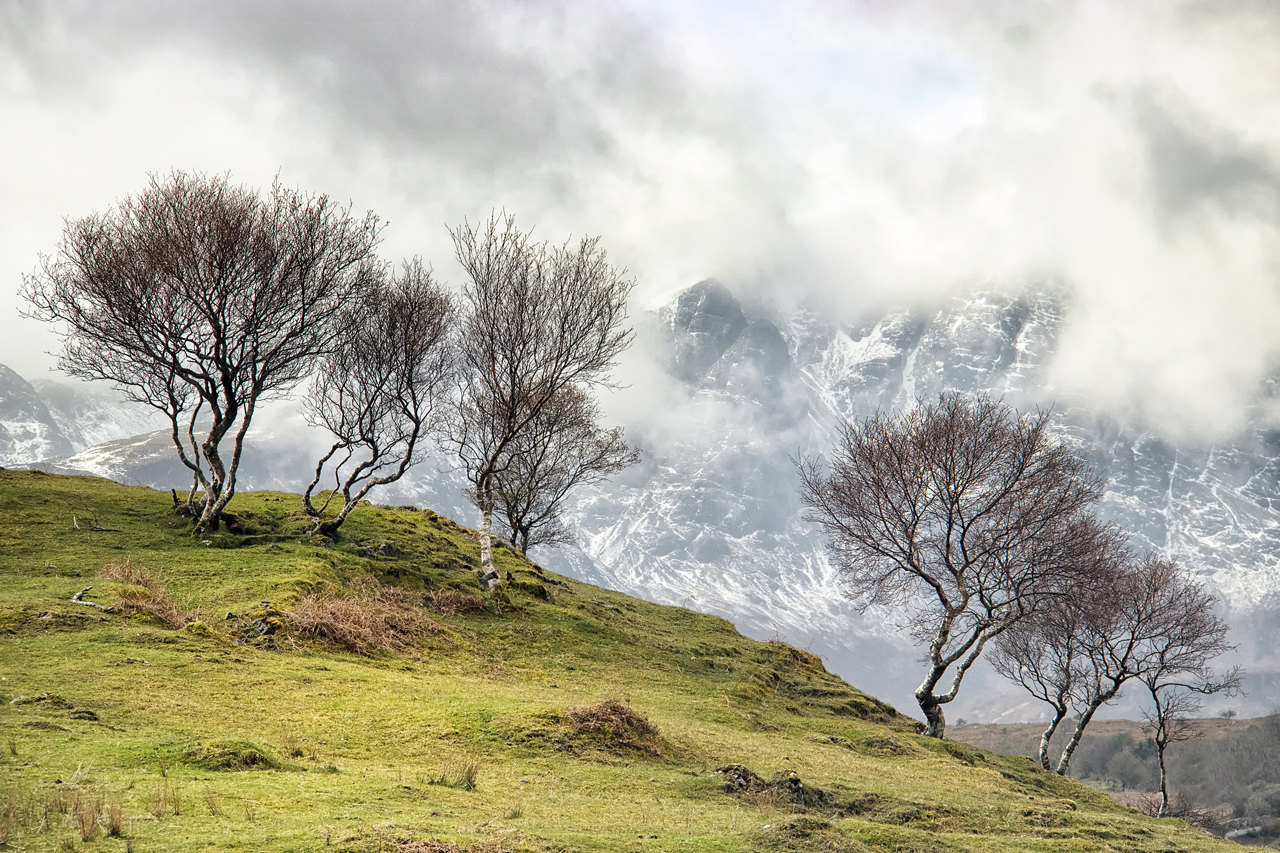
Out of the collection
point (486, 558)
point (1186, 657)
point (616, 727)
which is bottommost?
point (616, 727)

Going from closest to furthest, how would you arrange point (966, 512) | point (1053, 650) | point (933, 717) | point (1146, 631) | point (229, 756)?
point (229, 756), point (933, 717), point (966, 512), point (1146, 631), point (1053, 650)

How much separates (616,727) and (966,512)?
23526 mm

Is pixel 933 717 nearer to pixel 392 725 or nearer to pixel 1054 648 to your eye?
pixel 1054 648

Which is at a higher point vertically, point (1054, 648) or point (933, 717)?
point (1054, 648)

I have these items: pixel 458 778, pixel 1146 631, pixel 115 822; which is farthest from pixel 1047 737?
pixel 115 822

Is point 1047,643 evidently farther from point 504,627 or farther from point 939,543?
point 504,627

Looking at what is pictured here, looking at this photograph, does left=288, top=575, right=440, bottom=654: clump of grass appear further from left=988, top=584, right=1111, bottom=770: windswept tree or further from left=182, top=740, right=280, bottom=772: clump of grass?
left=988, top=584, right=1111, bottom=770: windswept tree

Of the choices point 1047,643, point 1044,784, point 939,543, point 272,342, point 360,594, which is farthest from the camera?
point 1047,643

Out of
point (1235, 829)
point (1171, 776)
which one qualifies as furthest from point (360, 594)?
point (1171, 776)

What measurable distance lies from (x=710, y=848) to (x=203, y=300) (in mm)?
26722

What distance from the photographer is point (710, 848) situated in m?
9.17

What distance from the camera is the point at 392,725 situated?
1395 centimetres

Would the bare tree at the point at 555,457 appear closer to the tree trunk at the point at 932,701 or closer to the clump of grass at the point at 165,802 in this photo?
the tree trunk at the point at 932,701

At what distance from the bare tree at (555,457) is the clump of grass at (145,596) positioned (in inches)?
1173
